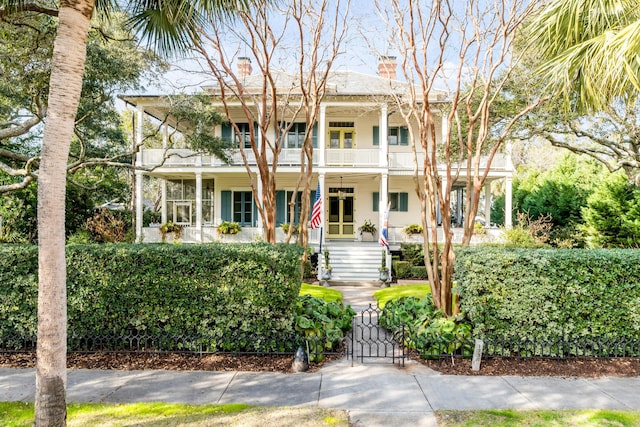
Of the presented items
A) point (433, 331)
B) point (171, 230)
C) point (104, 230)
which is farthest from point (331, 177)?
point (433, 331)

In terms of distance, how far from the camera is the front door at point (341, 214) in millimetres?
19312

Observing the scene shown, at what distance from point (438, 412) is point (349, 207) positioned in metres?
15.6

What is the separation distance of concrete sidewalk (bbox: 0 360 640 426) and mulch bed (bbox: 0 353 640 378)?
0.59 ft

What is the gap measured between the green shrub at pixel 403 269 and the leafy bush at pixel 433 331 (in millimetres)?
8105

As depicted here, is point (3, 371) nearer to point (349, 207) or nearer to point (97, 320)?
point (97, 320)

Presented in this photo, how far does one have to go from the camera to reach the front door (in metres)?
19.3

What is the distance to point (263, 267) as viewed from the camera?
17.9 ft

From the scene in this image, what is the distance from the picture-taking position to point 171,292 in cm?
548

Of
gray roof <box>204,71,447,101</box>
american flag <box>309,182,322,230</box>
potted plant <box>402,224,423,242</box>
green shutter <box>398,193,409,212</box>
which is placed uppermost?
gray roof <box>204,71,447,101</box>

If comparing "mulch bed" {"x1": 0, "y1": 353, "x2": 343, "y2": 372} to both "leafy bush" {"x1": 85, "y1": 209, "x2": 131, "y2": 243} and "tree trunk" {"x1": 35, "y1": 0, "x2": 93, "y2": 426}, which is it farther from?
"leafy bush" {"x1": 85, "y1": 209, "x2": 131, "y2": 243}

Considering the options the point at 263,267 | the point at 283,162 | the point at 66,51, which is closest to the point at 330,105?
the point at 283,162

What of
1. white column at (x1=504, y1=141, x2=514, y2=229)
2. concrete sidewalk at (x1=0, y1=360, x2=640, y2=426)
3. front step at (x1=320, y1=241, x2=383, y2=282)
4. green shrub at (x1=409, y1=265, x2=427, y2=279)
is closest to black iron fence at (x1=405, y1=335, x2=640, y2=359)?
concrete sidewalk at (x1=0, y1=360, x2=640, y2=426)

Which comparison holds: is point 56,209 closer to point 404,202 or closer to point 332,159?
point 332,159

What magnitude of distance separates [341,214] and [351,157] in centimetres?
352
